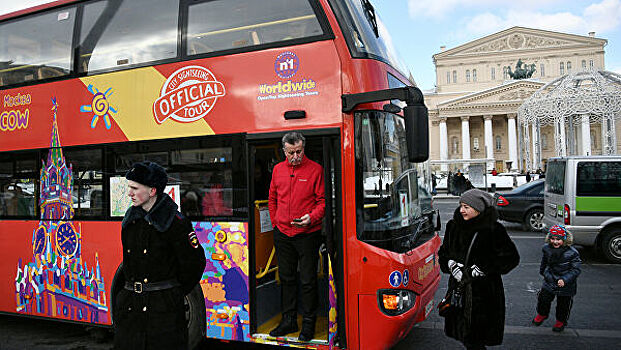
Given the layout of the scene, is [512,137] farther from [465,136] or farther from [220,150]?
[220,150]

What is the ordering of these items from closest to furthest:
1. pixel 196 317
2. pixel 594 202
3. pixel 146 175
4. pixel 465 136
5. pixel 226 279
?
pixel 146 175 → pixel 226 279 → pixel 196 317 → pixel 594 202 → pixel 465 136

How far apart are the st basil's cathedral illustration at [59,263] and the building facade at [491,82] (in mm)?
72021

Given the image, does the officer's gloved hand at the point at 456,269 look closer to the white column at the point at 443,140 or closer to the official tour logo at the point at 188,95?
the official tour logo at the point at 188,95

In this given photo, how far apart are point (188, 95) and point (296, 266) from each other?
183cm

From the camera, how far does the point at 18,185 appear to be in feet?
17.4

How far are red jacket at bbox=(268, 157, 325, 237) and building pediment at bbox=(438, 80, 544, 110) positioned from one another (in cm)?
7019

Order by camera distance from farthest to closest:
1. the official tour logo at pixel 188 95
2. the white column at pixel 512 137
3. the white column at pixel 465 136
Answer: the white column at pixel 465 136 < the white column at pixel 512 137 < the official tour logo at pixel 188 95

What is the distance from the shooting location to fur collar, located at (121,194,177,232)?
2.76 m

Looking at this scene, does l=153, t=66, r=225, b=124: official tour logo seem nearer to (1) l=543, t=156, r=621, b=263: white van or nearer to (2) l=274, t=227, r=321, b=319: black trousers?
(2) l=274, t=227, r=321, b=319: black trousers

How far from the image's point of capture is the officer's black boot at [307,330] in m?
3.95

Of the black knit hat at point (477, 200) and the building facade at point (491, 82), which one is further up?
the building facade at point (491, 82)

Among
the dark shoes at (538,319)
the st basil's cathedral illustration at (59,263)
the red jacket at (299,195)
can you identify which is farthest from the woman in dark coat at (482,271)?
the st basil's cathedral illustration at (59,263)

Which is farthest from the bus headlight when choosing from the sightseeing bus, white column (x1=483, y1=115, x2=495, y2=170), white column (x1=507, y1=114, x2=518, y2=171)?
white column (x1=507, y1=114, x2=518, y2=171)

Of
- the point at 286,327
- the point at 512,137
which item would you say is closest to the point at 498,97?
the point at 512,137
